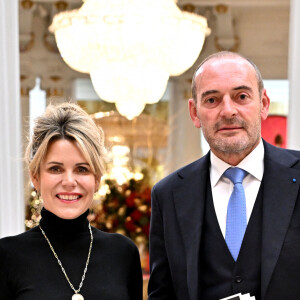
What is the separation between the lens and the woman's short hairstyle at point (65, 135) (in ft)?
6.01

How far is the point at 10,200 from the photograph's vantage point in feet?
9.37

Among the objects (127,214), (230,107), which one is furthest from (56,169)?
(127,214)

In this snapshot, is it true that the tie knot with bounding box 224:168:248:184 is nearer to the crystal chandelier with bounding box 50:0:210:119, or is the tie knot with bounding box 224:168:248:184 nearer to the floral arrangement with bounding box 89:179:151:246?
the crystal chandelier with bounding box 50:0:210:119

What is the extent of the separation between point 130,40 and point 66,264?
2.34 m

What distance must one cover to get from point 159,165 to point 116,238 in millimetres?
3200

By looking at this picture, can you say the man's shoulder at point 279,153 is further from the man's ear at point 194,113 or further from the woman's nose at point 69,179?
the woman's nose at point 69,179

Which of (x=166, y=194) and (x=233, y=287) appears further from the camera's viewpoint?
(x=166, y=194)

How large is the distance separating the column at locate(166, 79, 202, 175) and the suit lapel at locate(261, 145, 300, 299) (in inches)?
119

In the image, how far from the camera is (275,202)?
186 cm

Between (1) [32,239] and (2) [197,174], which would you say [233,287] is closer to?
(2) [197,174]

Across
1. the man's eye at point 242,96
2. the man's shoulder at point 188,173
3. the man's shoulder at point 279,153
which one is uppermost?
the man's eye at point 242,96

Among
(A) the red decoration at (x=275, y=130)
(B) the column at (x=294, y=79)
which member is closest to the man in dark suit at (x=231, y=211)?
(B) the column at (x=294, y=79)

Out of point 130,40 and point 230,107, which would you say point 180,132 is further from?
point 230,107

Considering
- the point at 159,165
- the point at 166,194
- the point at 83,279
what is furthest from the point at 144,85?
the point at 83,279
